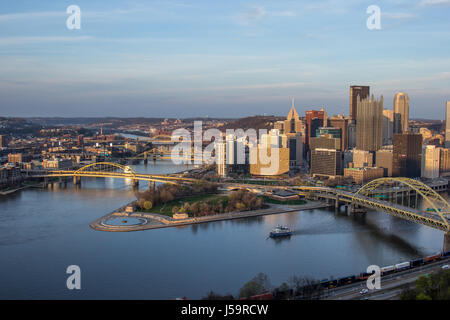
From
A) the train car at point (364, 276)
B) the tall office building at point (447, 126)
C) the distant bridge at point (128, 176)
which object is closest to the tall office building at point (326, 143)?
the tall office building at point (447, 126)

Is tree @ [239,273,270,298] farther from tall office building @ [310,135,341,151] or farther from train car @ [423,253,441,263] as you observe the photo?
tall office building @ [310,135,341,151]

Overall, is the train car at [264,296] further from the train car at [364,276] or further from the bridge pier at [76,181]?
the bridge pier at [76,181]

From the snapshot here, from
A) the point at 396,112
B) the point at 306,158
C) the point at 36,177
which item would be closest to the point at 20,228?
the point at 36,177

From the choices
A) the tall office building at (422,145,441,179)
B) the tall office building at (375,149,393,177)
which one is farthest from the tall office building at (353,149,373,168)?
the tall office building at (422,145,441,179)

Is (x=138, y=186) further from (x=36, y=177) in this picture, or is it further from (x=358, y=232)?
(x=358, y=232)

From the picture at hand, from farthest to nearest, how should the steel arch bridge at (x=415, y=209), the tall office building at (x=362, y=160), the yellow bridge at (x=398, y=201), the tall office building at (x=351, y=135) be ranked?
the tall office building at (x=351, y=135)
the tall office building at (x=362, y=160)
the yellow bridge at (x=398, y=201)
the steel arch bridge at (x=415, y=209)
